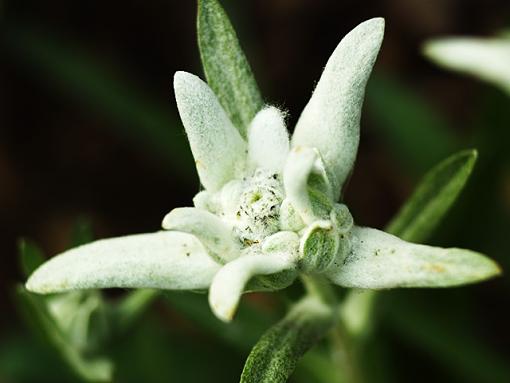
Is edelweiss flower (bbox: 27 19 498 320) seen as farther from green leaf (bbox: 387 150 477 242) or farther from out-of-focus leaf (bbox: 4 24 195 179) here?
out-of-focus leaf (bbox: 4 24 195 179)

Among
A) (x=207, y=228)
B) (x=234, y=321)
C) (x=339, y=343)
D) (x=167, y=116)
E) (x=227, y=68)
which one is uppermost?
(x=227, y=68)

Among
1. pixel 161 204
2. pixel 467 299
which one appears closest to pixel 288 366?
pixel 467 299

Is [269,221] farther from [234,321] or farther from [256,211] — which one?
[234,321]

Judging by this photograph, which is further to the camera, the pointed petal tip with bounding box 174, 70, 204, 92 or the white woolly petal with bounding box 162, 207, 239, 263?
the pointed petal tip with bounding box 174, 70, 204, 92

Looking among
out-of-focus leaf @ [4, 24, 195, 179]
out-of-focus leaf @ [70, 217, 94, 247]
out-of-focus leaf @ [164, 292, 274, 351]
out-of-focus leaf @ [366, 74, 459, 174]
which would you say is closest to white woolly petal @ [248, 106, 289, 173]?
out-of-focus leaf @ [70, 217, 94, 247]

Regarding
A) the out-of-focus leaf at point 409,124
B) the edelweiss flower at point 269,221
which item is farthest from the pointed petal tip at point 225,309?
the out-of-focus leaf at point 409,124

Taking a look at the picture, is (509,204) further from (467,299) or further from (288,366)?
(288,366)

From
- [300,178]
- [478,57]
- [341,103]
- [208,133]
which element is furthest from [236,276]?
[478,57]

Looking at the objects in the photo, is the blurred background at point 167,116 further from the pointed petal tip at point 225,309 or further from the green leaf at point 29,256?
the pointed petal tip at point 225,309
